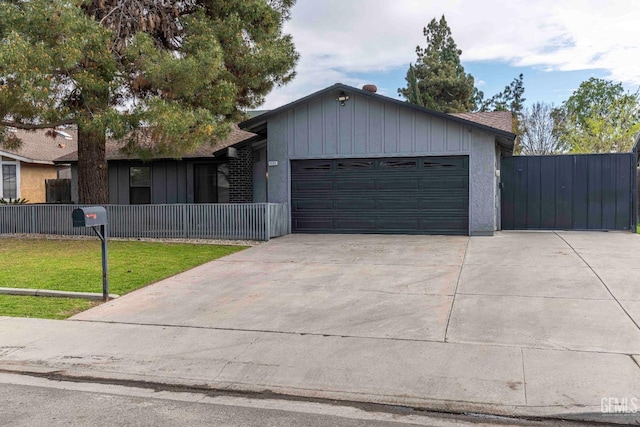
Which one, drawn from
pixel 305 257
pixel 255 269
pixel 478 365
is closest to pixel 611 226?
pixel 305 257

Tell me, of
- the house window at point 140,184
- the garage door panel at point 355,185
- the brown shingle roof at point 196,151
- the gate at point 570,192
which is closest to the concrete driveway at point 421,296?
the garage door panel at point 355,185

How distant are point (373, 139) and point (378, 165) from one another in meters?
0.76

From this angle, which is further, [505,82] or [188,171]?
[505,82]

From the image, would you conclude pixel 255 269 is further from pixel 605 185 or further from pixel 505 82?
pixel 505 82

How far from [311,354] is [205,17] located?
1151cm

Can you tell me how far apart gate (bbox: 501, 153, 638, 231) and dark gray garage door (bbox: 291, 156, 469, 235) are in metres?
2.54

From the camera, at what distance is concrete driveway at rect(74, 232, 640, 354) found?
18.7 ft

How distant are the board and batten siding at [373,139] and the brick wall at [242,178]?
2.35m

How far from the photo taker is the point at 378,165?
1460cm

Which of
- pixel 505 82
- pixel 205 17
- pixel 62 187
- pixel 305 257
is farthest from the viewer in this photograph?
pixel 505 82

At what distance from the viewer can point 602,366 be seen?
4539 millimetres

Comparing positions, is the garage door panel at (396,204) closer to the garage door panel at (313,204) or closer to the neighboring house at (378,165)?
the neighboring house at (378,165)

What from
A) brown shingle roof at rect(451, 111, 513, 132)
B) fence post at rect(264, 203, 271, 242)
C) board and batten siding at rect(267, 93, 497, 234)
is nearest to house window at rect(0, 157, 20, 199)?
board and batten siding at rect(267, 93, 497, 234)

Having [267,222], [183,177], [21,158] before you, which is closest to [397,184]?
[267,222]
